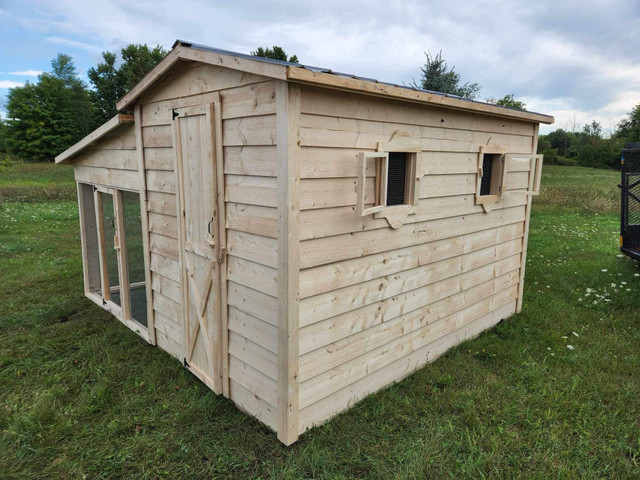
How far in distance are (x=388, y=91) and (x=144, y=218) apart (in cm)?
287

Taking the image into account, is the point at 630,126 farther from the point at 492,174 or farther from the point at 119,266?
the point at 119,266

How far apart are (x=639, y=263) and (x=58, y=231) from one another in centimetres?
1276

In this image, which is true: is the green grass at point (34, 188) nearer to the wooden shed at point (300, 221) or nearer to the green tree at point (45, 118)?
the wooden shed at point (300, 221)

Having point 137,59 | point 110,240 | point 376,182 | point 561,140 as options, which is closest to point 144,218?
point 110,240

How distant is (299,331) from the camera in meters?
2.90

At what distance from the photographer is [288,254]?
2715 mm

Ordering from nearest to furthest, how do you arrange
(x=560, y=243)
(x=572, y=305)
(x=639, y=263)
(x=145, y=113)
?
(x=145, y=113) < (x=572, y=305) < (x=639, y=263) < (x=560, y=243)

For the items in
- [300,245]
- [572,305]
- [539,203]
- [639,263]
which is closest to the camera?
[300,245]

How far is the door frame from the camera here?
10.5ft

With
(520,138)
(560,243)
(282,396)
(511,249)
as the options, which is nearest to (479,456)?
(282,396)

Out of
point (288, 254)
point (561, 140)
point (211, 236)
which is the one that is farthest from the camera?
point (561, 140)

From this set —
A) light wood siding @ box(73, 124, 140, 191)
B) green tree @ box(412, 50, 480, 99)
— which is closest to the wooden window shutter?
light wood siding @ box(73, 124, 140, 191)

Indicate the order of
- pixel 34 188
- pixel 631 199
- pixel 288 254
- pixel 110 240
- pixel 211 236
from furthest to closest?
pixel 34 188, pixel 631 199, pixel 110 240, pixel 211 236, pixel 288 254

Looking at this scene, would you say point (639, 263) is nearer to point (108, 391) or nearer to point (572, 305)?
point (572, 305)
